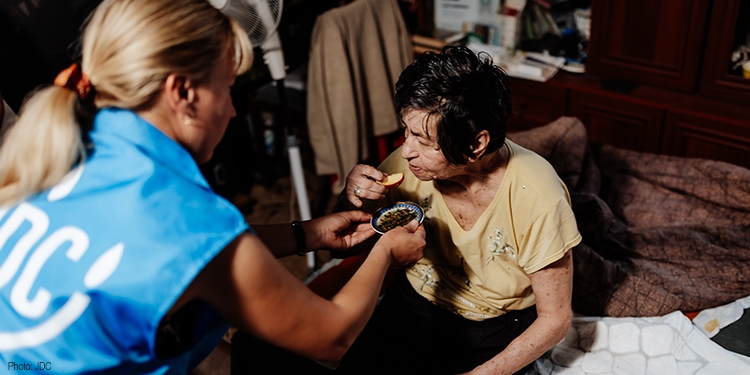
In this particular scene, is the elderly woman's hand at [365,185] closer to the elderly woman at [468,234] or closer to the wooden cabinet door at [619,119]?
the elderly woman at [468,234]

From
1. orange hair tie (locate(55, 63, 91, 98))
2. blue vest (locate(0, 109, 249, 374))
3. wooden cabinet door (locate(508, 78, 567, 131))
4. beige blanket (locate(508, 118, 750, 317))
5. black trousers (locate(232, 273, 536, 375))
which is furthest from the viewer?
wooden cabinet door (locate(508, 78, 567, 131))

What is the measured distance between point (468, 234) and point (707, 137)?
59.6 inches

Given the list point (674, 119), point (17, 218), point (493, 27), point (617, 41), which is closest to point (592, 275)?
point (674, 119)

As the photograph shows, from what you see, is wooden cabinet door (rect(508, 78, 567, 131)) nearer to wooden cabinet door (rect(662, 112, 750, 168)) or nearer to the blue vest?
wooden cabinet door (rect(662, 112, 750, 168))

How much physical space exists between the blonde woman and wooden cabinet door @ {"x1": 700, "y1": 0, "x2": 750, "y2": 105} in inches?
80.8

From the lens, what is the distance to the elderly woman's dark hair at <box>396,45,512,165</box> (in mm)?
1438

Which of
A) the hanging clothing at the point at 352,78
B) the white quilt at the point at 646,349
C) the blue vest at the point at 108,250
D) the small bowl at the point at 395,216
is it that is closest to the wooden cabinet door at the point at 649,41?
the hanging clothing at the point at 352,78

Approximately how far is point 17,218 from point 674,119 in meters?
2.43

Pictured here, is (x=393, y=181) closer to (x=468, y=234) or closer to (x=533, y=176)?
(x=468, y=234)

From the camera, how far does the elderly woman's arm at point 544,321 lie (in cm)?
151

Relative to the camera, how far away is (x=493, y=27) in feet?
10.7

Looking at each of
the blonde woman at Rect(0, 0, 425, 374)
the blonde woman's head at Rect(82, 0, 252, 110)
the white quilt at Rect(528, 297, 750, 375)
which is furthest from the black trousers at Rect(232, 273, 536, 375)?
the blonde woman's head at Rect(82, 0, 252, 110)

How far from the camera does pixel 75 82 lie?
3.65 feet

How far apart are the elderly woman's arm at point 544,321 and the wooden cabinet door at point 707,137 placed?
4.56 feet
